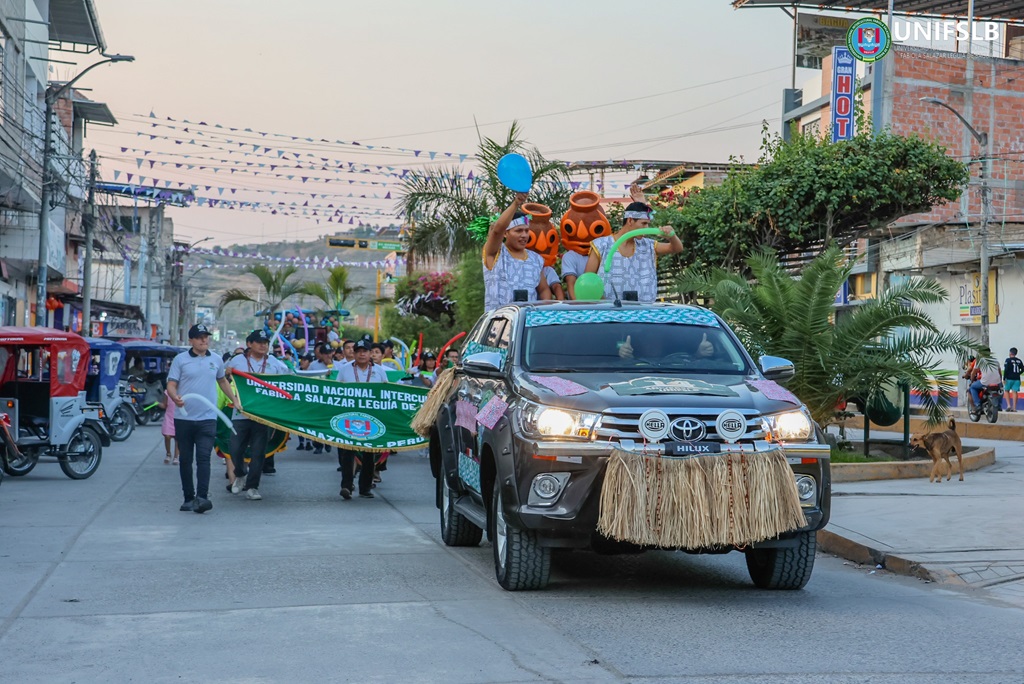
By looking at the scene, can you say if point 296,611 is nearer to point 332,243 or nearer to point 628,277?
point 628,277

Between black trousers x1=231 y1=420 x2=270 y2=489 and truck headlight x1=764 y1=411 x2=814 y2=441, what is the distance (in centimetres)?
777

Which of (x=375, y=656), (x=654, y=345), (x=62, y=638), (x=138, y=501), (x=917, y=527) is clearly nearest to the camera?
(x=375, y=656)

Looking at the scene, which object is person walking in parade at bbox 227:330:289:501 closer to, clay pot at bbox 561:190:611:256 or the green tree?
clay pot at bbox 561:190:611:256

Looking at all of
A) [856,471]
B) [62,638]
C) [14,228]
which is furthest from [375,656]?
[14,228]

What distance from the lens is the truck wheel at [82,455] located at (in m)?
16.9

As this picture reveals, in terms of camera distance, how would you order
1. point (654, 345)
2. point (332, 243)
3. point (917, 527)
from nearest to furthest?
point (654, 345) < point (917, 527) < point (332, 243)

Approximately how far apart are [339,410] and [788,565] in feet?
23.4

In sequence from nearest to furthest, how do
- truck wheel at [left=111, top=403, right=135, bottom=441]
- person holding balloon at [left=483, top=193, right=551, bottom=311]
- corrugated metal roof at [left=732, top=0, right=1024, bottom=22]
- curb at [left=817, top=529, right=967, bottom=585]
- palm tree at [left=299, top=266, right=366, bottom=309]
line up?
curb at [left=817, top=529, right=967, bottom=585] → person holding balloon at [left=483, top=193, right=551, bottom=311] → truck wheel at [left=111, top=403, right=135, bottom=441] → corrugated metal roof at [left=732, top=0, right=1024, bottom=22] → palm tree at [left=299, top=266, right=366, bottom=309]

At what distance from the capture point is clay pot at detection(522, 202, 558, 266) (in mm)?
13297

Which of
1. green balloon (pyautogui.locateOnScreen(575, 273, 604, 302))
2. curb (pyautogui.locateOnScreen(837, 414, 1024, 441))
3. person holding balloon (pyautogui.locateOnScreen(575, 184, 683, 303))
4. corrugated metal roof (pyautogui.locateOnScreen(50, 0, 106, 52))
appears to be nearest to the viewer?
green balloon (pyautogui.locateOnScreen(575, 273, 604, 302))

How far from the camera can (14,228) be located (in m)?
38.0

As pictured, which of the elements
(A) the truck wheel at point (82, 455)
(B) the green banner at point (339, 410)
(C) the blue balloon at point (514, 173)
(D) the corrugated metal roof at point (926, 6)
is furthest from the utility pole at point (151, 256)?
(C) the blue balloon at point (514, 173)

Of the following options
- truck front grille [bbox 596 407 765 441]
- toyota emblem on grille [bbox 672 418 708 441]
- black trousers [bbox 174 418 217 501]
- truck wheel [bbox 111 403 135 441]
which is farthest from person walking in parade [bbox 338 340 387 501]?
truck wheel [bbox 111 403 135 441]

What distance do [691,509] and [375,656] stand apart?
2.21 meters
